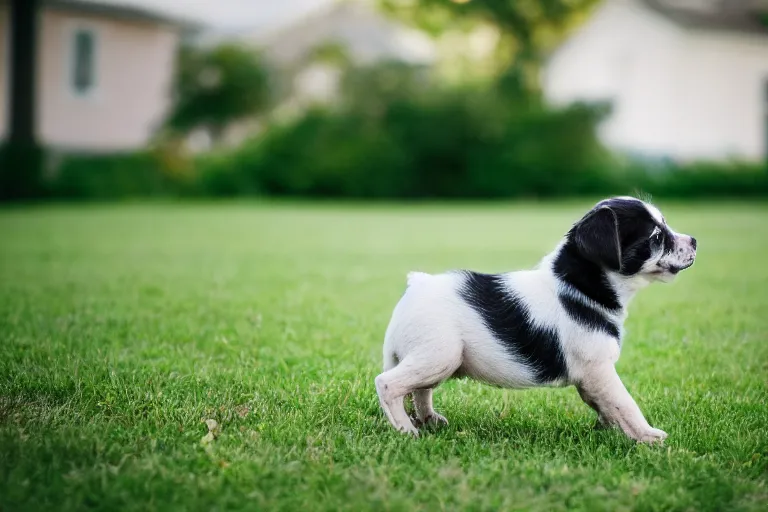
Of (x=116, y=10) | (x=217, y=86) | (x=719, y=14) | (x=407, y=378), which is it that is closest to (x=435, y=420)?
(x=407, y=378)

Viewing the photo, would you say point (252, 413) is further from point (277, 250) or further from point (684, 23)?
point (684, 23)

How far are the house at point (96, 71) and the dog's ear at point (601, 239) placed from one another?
24.8m

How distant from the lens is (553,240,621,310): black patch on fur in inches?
147

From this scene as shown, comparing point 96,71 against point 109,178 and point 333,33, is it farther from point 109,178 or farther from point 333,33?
point 333,33

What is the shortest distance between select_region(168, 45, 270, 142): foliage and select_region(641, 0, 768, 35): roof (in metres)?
18.5

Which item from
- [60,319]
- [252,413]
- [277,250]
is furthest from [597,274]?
[277,250]

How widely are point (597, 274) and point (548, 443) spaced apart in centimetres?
79

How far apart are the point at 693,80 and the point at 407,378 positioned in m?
29.4

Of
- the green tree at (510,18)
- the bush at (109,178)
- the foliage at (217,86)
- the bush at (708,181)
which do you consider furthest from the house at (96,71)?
the bush at (708,181)

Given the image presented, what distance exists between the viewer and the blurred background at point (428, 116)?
77.6ft

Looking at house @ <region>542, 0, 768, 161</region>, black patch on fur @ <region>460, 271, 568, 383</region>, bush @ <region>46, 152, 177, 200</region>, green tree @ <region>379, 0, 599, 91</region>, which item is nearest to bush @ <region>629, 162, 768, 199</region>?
house @ <region>542, 0, 768, 161</region>

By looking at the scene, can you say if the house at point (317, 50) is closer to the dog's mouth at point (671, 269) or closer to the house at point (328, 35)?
the house at point (328, 35)

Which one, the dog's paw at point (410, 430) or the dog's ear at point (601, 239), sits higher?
the dog's ear at point (601, 239)

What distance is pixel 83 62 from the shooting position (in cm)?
2852
